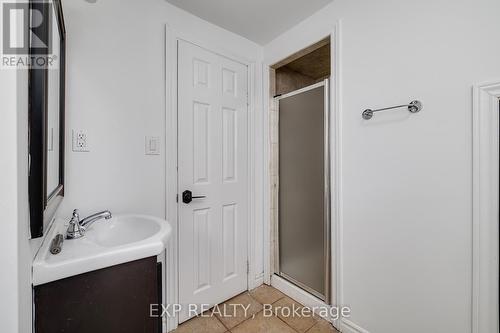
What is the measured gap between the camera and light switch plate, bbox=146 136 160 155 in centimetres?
152

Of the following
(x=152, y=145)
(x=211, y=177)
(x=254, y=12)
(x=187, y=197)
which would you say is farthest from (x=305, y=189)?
(x=254, y=12)

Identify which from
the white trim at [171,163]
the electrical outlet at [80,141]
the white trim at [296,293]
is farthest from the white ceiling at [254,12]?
the white trim at [296,293]

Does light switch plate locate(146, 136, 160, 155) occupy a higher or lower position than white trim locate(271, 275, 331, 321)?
higher

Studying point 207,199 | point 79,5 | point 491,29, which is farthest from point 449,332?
point 79,5

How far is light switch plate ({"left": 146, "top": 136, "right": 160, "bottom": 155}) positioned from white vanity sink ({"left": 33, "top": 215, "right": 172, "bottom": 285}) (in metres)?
0.51

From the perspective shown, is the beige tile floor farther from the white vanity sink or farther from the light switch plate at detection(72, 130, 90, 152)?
the light switch plate at detection(72, 130, 90, 152)

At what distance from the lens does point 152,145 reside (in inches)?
60.6

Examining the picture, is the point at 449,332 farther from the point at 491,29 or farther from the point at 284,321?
the point at 491,29

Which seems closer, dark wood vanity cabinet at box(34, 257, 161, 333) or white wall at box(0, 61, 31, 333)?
white wall at box(0, 61, 31, 333)

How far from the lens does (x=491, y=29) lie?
1.00 metres

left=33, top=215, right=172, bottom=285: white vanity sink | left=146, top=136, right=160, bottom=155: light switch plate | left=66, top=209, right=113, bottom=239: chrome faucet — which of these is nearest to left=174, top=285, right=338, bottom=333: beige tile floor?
left=33, top=215, right=172, bottom=285: white vanity sink

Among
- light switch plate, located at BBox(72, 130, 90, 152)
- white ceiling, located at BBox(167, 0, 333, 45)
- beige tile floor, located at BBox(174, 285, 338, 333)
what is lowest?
beige tile floor, located at BBox(174, 285, 338, 333)

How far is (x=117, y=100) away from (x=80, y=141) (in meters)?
0.33

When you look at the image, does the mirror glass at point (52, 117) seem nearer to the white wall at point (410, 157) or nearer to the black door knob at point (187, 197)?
the black door knob at point (187, 197)
